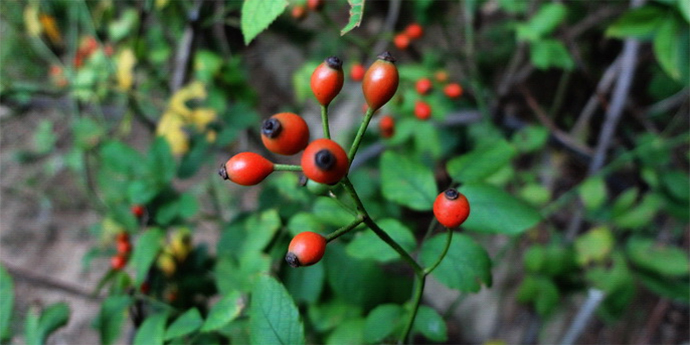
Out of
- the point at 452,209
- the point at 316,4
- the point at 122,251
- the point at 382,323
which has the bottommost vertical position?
the point at 122,251

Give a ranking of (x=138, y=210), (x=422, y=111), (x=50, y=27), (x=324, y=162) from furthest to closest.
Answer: (x=50, y=27), (x=422, y=111), (x=138, y=210), (x=324, y=162)

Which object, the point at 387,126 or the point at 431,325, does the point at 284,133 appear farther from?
the point at 387,126

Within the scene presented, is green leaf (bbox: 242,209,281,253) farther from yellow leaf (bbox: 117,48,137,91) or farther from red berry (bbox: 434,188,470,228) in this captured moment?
yellow leaf (bbox: 117,48,137,91)

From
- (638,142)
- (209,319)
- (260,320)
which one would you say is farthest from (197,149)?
(638,142)

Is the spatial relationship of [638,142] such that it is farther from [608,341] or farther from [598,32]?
[608,341]

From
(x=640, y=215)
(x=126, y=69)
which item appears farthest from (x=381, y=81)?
(x=126, y=69)

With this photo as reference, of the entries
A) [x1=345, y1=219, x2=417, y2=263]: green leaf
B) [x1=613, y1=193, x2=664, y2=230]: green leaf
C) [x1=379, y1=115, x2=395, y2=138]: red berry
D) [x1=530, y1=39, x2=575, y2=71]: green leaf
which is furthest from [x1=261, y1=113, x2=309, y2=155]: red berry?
[x1=613, y1=193, x2=664, y2=230]: green leaf

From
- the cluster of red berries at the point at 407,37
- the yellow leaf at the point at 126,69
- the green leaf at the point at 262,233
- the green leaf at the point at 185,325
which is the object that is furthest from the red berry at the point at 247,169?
the yellow leaf at the point at 126,69
